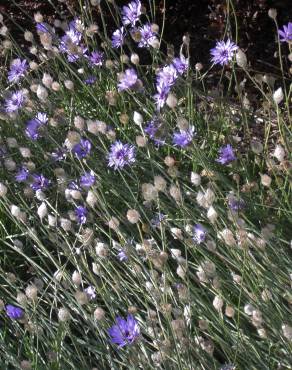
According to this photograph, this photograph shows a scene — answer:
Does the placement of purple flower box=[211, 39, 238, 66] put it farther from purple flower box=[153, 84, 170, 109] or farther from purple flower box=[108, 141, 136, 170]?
purple flower box=[108, 141, 136, 170]

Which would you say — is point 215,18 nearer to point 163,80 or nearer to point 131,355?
point 163,80

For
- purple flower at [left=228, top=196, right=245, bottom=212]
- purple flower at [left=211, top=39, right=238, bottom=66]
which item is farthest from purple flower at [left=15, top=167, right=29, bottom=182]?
purple flower at [left=211, top=39, right=238, bottom=66]

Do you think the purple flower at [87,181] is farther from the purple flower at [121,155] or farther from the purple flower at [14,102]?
the purple flower at [14,102]

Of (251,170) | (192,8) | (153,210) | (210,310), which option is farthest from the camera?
(192,8)

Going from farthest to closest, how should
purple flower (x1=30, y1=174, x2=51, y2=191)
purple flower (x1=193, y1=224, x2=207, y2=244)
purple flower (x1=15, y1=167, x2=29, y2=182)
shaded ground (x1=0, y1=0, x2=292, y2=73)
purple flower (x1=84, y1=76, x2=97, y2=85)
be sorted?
shaded ground (x1=0, y1=0, x2=292, y2=73) → purple flower (x1=84, y1=76, x2=97, y2=85) → purple flower (x1=30, y1=174, x2=51, y2=191) → purple flower (x1=15, y1=167, x2=29, y2=182) → purple flower (x1=193, y1=224, x2=207, y2=244)

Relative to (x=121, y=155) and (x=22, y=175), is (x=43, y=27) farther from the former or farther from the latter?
(x=121, y=155)

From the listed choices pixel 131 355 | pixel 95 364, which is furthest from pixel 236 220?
pixel 95 364

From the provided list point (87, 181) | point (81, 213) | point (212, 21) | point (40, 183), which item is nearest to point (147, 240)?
point (87, 181)

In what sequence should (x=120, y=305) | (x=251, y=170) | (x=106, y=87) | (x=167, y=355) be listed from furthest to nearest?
(x=106, y=87), (x=251, y=170), (x=120, y=305), (x=167, y=355)
